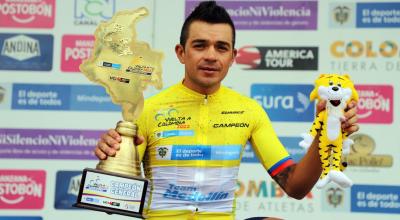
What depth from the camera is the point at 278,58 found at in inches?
122

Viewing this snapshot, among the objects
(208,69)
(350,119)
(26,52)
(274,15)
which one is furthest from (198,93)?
(26,52)

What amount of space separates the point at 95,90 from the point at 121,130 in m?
1.64

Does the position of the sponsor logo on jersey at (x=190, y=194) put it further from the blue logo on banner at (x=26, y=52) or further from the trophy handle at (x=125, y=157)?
the blue logo on banner at (x=26, y=52)

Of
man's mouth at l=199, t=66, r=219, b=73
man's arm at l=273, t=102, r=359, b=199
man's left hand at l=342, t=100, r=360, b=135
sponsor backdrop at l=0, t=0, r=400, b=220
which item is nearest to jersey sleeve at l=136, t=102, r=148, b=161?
man's mouth at l=199, t=66, r=219, b=73

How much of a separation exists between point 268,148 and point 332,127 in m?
0.42

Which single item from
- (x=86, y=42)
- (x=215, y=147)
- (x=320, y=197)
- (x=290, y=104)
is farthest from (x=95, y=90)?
(x=215, y=147)

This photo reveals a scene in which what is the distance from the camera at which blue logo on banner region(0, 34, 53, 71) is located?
10.5ft

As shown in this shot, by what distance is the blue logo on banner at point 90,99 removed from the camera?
3170mm

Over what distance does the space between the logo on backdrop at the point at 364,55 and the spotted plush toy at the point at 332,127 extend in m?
1.67

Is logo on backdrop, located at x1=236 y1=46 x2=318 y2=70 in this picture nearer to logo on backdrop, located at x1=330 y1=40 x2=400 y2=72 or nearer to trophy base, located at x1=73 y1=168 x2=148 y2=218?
logo on backdrop, located at x1=330 y1=40 x2=400 y2=72

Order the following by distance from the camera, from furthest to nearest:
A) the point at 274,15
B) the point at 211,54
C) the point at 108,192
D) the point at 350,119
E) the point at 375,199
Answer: the point at 274,15 → the point at 375,199 → the point at 211,54 → the point at 108,192 → the point at 350,119

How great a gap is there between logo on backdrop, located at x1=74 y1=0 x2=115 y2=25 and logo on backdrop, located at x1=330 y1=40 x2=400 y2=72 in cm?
129

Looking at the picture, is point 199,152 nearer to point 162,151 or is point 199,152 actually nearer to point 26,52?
point 162,151

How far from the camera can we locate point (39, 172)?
3188mm
